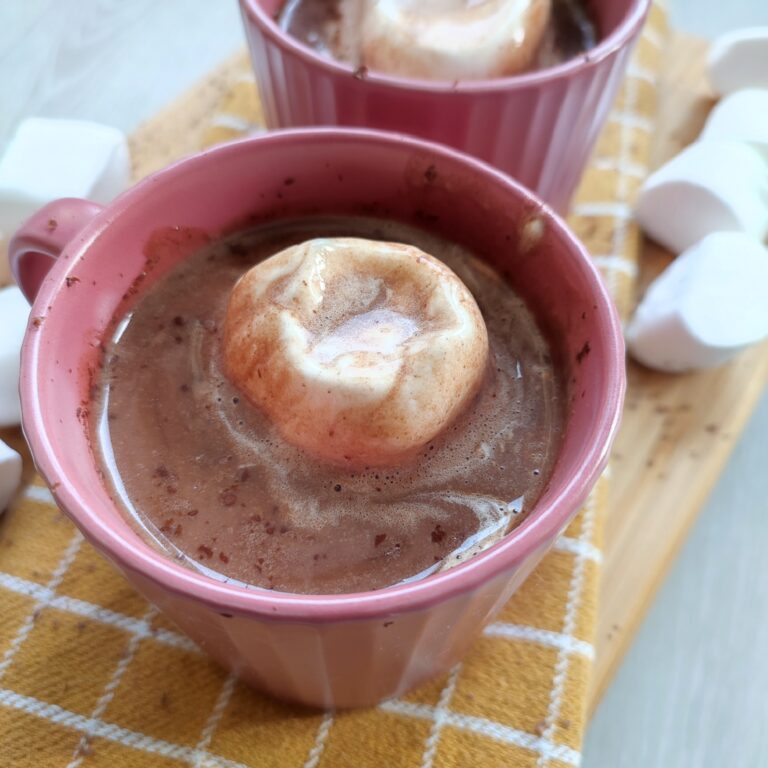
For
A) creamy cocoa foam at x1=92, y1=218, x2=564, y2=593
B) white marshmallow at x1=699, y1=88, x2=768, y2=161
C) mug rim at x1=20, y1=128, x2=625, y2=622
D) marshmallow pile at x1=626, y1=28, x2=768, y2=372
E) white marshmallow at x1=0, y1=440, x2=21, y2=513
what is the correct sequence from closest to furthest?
mug rim at x1=20, y1=128, x2=625, y2=622, creamy cocoa foam at x1=92, y1=218, x2=564, y2=593, white marshmallow at x1=0, y1=440, x2=21, y2=513, marshmallow pile at x1=626, y1=28, x2=768, y2=372, white marshmallow at x1=699, y1=88, x2=768, y2=161

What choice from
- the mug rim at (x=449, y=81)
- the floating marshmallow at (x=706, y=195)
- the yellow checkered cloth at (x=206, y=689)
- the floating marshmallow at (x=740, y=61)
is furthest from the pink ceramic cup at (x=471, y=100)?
the yellow checkered cloth at (x=206, y=689)

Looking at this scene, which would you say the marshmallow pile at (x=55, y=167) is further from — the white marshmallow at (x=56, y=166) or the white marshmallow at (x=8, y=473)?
the white marshmallow at (x=8, y=473)

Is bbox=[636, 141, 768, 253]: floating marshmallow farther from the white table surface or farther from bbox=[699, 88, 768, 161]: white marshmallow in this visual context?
the white table surface

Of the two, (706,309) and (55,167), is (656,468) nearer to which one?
(706,309)

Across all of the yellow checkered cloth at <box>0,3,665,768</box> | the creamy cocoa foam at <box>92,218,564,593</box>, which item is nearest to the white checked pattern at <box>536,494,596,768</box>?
the yellow checkered cloth at <box>0,3,665,768</box>

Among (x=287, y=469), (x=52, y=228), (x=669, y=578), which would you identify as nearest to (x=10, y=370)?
(x=52, y=228)

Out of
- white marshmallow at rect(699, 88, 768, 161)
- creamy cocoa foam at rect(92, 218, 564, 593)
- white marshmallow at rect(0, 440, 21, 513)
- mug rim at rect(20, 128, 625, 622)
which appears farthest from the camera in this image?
white marshmallow at rect(699, 88, 768, 161)

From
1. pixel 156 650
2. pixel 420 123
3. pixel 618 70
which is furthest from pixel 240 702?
pixel 618 70
